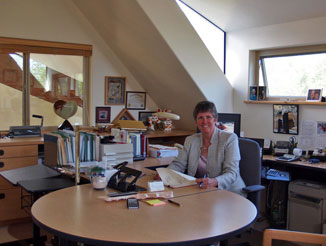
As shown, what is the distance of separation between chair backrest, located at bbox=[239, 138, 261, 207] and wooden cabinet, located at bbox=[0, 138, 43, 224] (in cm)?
211

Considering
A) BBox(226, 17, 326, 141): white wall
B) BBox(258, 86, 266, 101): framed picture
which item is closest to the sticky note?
BBox(226, 17, 326, 141): white wall

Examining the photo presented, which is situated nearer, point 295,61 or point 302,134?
point 302,134

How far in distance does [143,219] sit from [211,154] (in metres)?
1.14

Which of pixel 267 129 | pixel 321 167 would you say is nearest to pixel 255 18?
pixel 267 129

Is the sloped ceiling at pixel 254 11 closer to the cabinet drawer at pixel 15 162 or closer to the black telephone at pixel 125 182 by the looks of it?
the black telephone at pixel 125 182

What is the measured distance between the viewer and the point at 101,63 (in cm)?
483

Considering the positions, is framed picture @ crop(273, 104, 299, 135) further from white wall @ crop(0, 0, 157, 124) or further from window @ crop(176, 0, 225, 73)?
white wall @ crop(0, 0, 157, 124)

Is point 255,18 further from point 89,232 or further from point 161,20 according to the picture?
point 89,232

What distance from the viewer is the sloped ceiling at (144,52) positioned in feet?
13.3

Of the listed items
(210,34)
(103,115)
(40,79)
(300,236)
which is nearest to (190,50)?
(210,34)

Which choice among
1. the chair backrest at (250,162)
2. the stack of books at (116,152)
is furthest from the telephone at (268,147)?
the stack of books at (116,152)

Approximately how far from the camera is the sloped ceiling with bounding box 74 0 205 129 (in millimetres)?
4043

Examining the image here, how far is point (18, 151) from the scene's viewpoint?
12.4 ft

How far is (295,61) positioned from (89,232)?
11.4 ft
